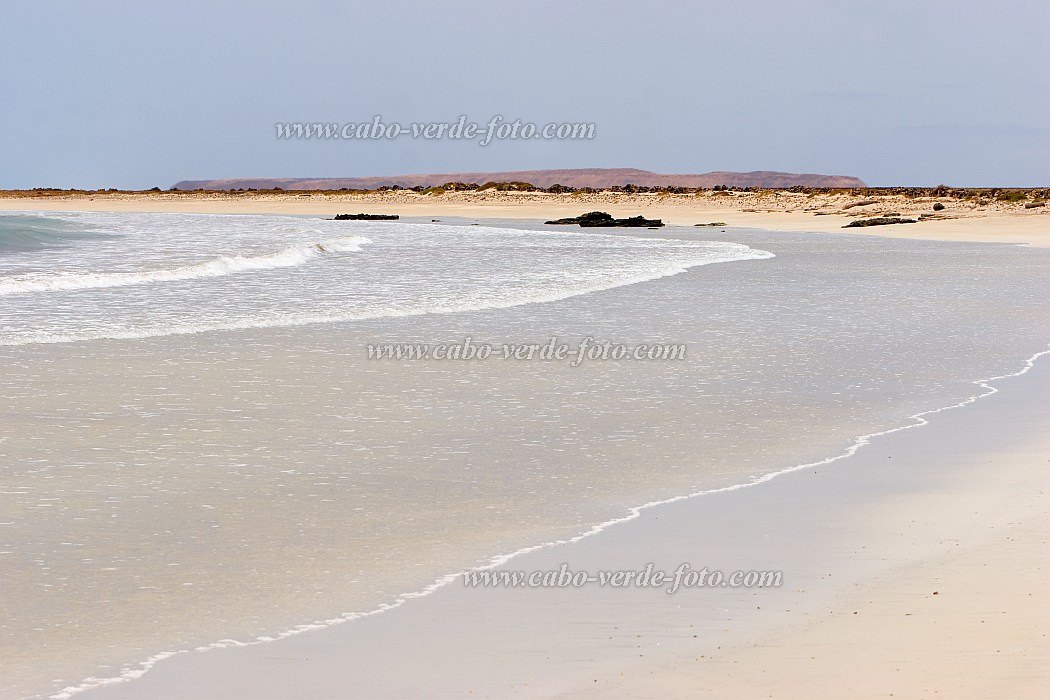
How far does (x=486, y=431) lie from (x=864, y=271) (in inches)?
686

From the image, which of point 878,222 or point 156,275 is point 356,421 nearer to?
point 156,275

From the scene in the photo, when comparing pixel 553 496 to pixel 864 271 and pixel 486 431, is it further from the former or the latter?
pixel 864 271

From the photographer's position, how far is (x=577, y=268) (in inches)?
923

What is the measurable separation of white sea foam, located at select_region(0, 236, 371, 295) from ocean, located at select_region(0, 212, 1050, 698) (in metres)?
0.15

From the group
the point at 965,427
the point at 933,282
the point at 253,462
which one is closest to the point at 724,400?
the point at 965,427

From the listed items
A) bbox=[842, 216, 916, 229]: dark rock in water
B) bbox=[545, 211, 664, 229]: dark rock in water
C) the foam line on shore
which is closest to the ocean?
the foam line on shore

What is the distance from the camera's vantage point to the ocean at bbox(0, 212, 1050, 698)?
4.82 meters

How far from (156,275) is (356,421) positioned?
12.5 m

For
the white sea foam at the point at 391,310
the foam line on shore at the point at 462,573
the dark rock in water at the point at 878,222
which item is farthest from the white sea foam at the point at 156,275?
the dark rock in water at the point at 878,222

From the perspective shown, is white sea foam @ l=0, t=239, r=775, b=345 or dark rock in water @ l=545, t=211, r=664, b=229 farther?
dark rock in water @ l=545, t=211, r=664, b=229

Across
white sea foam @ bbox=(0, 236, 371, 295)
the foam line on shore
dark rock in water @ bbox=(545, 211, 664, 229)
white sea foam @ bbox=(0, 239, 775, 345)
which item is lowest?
the foam line on shore

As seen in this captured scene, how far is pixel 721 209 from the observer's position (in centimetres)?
6812

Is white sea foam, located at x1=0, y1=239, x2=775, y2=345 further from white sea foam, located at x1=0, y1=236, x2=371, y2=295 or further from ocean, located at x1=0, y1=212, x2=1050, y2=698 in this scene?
white sea foam, located at x1=0, y1=236, x2=371, y2=295

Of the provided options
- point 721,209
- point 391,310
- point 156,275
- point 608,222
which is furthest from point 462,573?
point 721,209
